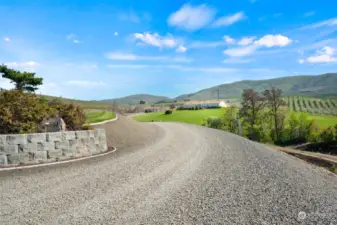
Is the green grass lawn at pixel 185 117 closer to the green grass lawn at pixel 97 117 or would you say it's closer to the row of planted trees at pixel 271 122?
the row of planted trees at pixel 271 122

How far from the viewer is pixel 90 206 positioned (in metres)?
5.20

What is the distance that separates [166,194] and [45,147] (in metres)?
5.30

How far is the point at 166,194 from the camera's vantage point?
6.01m

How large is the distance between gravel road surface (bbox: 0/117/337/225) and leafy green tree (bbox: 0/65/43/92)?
12527 mm

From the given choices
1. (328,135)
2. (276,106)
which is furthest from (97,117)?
(276,106)

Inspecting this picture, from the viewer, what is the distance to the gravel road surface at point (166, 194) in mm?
4734

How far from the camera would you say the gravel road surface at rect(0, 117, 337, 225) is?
4.73 m

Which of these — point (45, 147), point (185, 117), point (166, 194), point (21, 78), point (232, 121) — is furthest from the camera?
point (185, 117)

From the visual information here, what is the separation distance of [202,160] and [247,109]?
4136 centimetres

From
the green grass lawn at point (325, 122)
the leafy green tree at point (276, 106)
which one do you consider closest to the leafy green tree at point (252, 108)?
the leafy green tree at point (276, 106)

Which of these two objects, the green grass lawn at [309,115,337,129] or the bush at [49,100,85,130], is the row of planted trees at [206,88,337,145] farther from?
the bush at [49,100,85,130]

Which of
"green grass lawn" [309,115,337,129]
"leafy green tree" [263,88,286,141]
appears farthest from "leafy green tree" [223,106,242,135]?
"green grass lawn" [309,115,337,129]

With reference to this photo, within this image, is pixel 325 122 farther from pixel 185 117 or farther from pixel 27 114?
pixel 27 114

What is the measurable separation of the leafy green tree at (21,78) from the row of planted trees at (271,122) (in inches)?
1485
